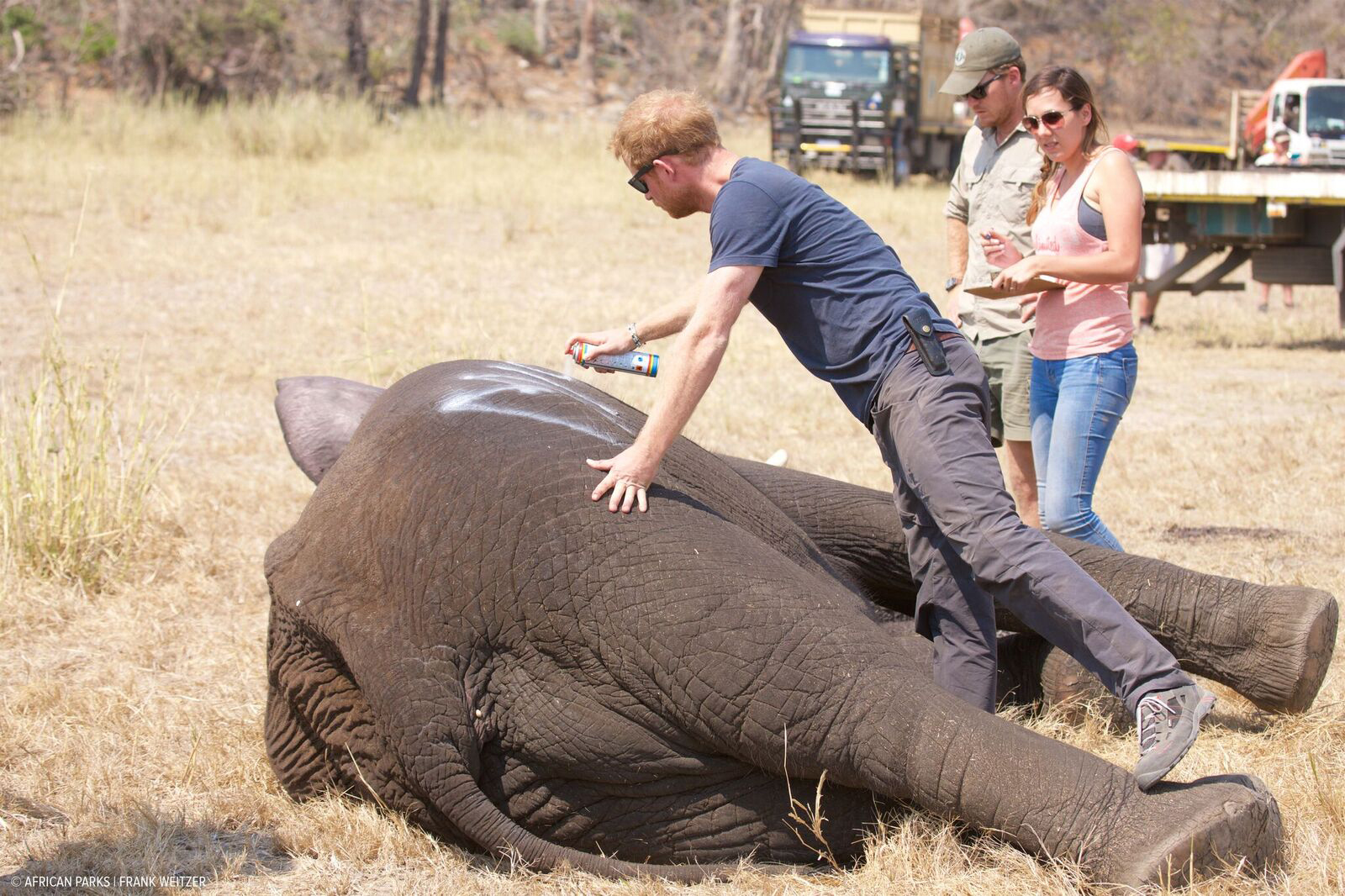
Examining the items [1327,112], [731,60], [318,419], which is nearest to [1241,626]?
[318,419]

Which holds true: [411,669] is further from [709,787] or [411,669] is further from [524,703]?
[709,787]

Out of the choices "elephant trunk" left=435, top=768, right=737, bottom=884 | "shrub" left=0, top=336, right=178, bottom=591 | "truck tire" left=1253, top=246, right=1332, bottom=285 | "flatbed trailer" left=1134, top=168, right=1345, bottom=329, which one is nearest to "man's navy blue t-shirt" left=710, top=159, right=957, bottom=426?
"elephant trunk" left=435, top=768, right=737, bottom=884

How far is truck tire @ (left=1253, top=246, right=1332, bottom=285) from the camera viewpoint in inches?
434

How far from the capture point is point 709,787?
285 cm

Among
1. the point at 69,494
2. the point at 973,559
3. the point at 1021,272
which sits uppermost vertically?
the point at 1021,272

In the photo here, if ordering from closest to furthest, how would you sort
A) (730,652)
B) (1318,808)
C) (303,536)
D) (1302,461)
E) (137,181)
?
(730,652) → (1318,808) → (303,536) → (1302,461) → (137,181)

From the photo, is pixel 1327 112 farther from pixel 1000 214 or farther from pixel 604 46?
pixel 604 46

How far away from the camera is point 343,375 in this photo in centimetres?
856

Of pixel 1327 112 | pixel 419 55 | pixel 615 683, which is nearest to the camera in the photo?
pixel 615 683

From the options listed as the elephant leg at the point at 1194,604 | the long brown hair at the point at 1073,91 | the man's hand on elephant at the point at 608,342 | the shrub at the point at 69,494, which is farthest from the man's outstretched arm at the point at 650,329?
the shrub at the point at 69,494

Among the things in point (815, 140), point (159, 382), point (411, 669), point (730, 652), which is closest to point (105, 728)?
point (411, 669)

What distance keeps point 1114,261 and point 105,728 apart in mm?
3119

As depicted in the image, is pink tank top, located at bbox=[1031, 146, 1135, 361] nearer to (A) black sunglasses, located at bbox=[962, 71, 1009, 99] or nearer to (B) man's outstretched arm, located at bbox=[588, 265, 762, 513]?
(A) black sunglasses, located at bbox=[962, 71, 1009, 99]

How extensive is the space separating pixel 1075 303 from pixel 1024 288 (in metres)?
0.17
